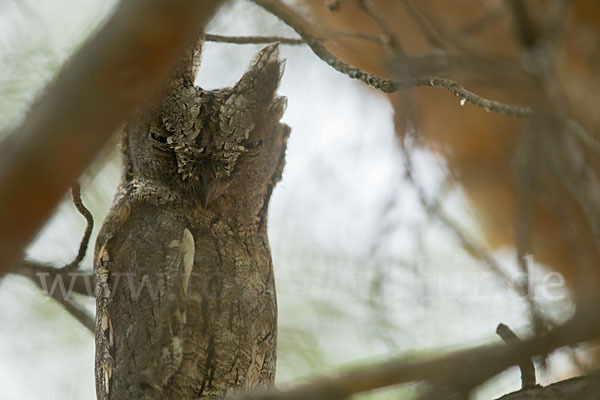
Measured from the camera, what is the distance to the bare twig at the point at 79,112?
1.01 meters

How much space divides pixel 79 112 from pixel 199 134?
126cm

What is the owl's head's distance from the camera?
2301 millimetres

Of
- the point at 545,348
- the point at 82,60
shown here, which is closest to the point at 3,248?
the point at 82,60

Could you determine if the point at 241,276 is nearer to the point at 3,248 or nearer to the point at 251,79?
the point at 251,79

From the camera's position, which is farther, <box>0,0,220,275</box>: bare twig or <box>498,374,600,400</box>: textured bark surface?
<box>498,374,600,400</box>: textured bark surface

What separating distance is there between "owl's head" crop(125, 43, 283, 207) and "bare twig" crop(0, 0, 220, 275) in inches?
→ 47.5

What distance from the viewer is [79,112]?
103cm

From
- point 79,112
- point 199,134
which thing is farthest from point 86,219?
point 79,112

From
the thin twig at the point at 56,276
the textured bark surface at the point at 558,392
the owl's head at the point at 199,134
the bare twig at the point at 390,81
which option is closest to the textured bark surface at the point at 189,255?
the owl's head at the point at 199,134

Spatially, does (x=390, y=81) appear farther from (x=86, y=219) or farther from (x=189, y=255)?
(x=86, y=219)

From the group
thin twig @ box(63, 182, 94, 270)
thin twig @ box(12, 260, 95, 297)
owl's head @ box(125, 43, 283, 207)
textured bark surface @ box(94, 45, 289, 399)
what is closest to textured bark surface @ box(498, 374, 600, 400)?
A: textured bark surface @ box(94, 45, 289, 399)

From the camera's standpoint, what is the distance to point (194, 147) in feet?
7.53

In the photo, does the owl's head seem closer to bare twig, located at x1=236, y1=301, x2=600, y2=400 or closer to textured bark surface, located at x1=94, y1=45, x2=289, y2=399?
textured bark surface, located at x1=94, y1=45, x2=289, y2=399

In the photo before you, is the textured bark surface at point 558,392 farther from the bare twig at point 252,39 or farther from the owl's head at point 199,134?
the bare twig at point 252,39
